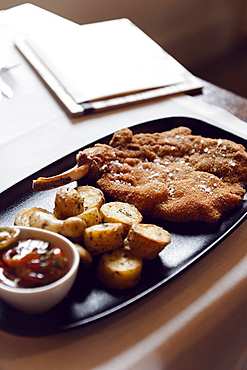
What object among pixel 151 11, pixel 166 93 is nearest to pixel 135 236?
pixel 166 93

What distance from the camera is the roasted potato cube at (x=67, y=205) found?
1.05 m

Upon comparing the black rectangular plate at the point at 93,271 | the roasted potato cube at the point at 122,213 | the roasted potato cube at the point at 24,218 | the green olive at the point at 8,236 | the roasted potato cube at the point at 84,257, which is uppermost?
the green olive at the point at 8,236

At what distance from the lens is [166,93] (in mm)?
1843

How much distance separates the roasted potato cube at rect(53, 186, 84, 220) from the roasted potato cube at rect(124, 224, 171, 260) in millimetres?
140

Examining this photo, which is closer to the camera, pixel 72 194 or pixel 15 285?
pixel 15 285

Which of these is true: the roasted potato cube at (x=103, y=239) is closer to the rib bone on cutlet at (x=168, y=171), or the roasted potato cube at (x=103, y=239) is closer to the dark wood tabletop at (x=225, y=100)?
the rib bone on cutlet at (x=168, y=171)

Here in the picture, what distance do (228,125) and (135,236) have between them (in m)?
0.86

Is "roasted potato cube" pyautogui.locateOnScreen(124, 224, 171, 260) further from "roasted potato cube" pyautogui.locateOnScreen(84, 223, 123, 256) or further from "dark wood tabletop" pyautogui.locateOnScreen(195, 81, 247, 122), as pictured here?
"dark wood tabletop" pyautogui.locateOnScreen(195, 81, 247, 122)

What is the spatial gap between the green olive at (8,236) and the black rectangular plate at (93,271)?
0.11 m

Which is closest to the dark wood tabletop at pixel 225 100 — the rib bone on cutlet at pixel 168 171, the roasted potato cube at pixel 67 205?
the rib bone on cutlet at pixel 168 171

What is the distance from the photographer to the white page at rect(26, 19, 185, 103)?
1.84m

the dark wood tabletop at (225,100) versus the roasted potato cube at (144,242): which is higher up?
the dark wood tabletop at (225,100)

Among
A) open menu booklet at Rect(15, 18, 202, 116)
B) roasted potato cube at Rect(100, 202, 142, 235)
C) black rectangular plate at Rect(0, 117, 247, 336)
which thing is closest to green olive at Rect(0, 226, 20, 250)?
black rectangular plate at Rect(0, 117, 247, 336)

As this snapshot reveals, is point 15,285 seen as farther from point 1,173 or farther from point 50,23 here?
point 50,23
